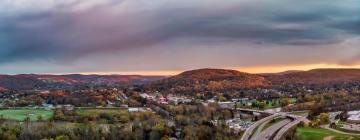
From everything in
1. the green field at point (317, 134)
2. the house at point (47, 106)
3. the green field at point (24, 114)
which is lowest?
the green field at point (317, 134)

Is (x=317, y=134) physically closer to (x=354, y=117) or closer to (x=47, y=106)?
(x=354, y=117)

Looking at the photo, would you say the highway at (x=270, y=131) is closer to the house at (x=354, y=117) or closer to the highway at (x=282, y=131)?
the highway at (x=282, y=131)

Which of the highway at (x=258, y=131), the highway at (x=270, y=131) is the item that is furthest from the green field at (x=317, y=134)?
the highway at (x=258, y=131)

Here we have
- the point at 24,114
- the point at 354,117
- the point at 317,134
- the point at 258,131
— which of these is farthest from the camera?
the point at 24,114

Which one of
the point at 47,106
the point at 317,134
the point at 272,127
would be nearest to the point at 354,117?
the point at 272,127

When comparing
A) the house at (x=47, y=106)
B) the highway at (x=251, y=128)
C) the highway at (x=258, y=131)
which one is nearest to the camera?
the highway at (x=251, y=128)

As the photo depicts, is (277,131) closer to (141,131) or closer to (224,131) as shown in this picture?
(224,131)
